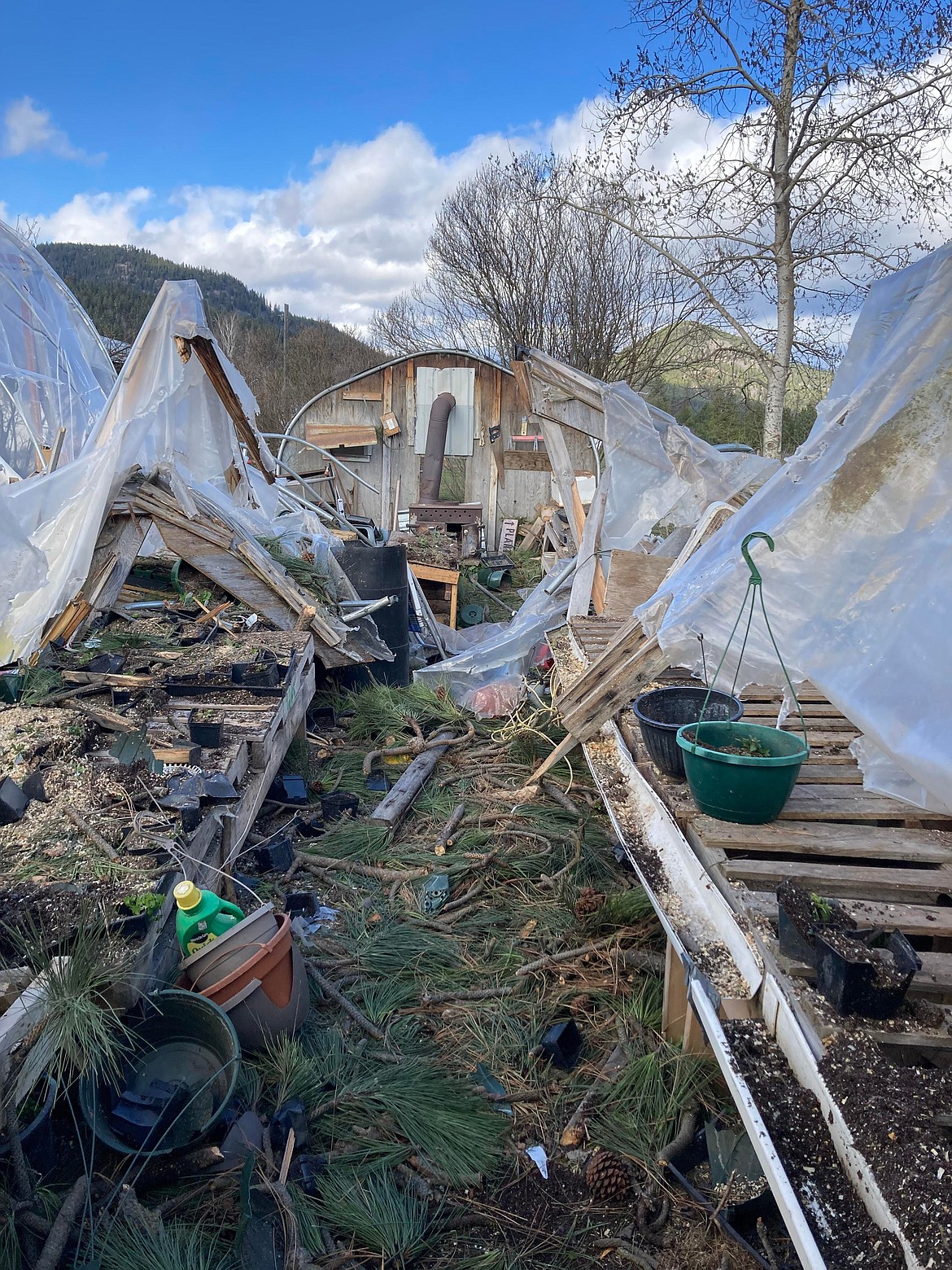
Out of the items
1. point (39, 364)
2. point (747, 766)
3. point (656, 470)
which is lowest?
point (747, 766)

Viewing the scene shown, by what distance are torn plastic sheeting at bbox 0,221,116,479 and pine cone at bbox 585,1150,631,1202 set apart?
7.36 m

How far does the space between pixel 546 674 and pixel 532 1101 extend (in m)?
4.29

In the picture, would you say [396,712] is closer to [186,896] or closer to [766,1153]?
[186,896]

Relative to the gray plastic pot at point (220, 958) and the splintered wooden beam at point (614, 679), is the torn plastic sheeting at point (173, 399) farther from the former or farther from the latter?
the gray plastic pot at point (220, 958)

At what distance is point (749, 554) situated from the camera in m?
2.86

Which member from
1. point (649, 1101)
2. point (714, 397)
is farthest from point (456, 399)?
point (649, 1101)

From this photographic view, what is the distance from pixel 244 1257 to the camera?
197 cm

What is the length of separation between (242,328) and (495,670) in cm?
2764

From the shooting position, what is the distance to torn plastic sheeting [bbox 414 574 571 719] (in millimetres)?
6734

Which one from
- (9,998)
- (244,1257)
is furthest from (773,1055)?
(9,998)

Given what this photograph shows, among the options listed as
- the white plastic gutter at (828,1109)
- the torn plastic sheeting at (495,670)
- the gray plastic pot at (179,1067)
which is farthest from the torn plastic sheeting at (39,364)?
the white plastic gutter at (828,1109)

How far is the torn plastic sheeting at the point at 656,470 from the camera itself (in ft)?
21.3

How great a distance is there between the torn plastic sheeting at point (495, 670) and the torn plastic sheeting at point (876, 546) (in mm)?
3679

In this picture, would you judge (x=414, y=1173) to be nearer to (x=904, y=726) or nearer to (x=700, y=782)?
(x=700, y=782)
